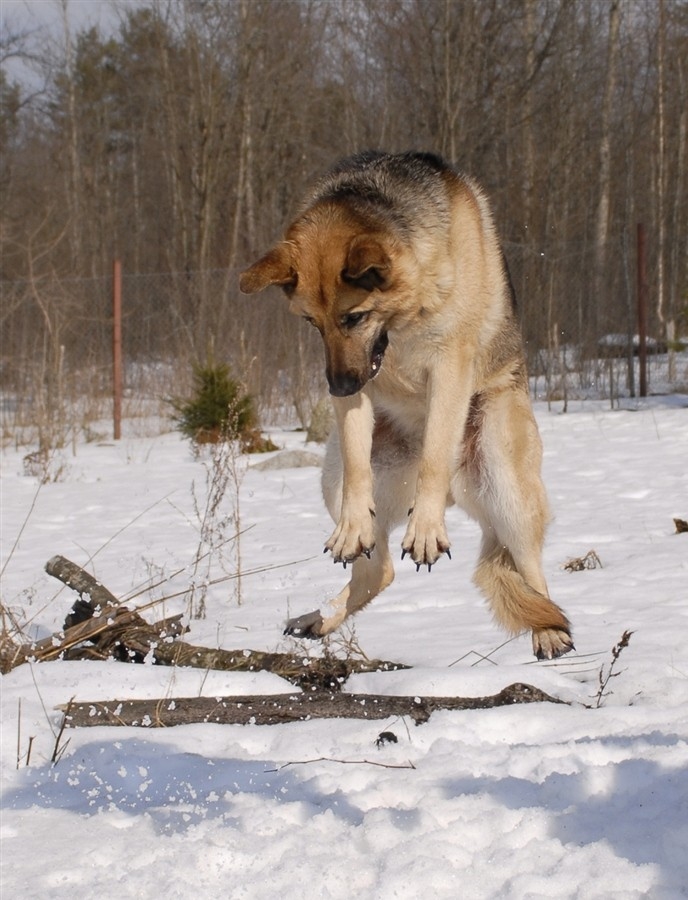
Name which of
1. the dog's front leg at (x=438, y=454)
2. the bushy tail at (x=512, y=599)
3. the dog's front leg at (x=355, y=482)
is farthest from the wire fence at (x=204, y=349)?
the dog's front leg at (x=438, y=454)

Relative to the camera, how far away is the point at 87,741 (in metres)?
3.86

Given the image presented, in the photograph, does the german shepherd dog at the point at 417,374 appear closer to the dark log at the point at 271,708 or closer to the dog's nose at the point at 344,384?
the dog's nose at the point at 344,384

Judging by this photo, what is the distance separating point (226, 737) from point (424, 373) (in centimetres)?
156

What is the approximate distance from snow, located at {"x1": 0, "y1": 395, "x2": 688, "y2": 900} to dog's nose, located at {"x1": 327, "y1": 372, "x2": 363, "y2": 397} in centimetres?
126

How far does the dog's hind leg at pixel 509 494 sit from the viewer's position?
3861mm

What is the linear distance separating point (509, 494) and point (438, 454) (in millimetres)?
615

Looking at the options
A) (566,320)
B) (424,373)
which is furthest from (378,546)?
(566,320)

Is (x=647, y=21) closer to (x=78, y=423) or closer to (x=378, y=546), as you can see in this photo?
(x=78, y=423)

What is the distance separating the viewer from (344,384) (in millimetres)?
3162

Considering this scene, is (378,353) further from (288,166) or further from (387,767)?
(288,166)

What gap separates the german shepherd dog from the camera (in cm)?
328

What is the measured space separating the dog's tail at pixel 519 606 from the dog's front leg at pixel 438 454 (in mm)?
548

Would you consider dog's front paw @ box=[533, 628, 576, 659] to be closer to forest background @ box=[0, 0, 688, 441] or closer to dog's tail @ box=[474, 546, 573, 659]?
dog's tail @ box=[474, 546, 573, 659]

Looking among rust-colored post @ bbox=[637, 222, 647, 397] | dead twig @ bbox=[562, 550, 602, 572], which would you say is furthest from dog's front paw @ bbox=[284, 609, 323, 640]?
rust-colored post @ bbox=[637, 222, 647, 397]
